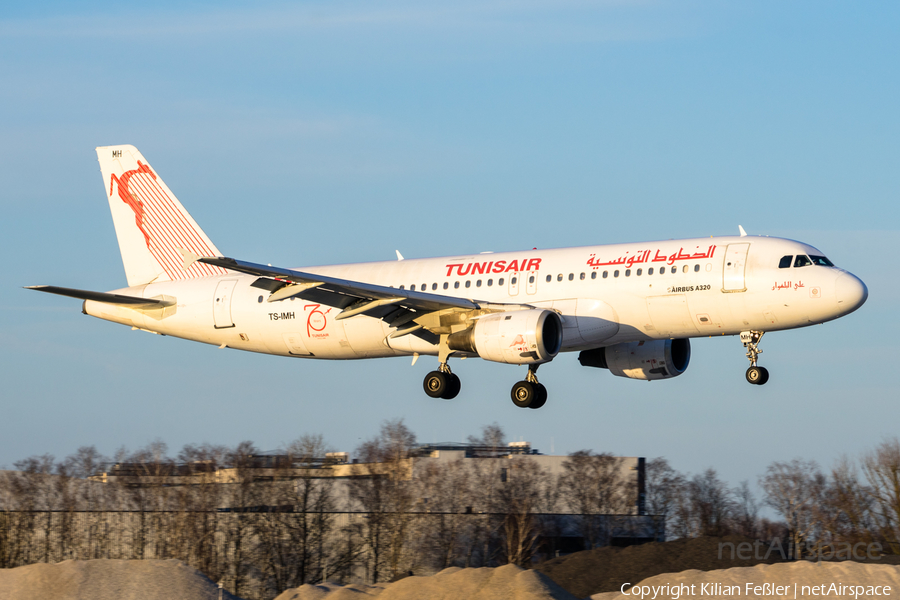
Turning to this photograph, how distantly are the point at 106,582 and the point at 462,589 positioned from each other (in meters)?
10.7

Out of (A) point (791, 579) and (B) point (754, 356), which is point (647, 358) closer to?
(B) point (754, 356)

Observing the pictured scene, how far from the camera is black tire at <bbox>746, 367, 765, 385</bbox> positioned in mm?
36156

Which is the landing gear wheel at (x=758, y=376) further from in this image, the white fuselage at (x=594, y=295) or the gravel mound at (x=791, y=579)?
the gravel mound at (x=791, y=579)

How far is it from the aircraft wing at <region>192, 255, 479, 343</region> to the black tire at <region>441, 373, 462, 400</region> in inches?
61.3

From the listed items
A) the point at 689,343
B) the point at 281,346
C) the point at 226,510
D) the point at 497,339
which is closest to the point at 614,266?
the point at 497,339

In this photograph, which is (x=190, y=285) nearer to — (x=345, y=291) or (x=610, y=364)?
(x=345, y=291)

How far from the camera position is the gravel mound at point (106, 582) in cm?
3142

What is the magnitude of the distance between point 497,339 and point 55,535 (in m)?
37.1

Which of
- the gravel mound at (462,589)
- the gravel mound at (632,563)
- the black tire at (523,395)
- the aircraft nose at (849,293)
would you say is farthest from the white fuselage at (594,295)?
the gravel mound at (632,563)

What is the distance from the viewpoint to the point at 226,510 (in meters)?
61.0

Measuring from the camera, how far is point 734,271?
3431 cm

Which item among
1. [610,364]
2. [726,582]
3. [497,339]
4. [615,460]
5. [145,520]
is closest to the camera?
[726,582]

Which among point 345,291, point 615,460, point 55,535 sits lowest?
point 55,535

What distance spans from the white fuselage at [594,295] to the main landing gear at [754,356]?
3.35 feet
